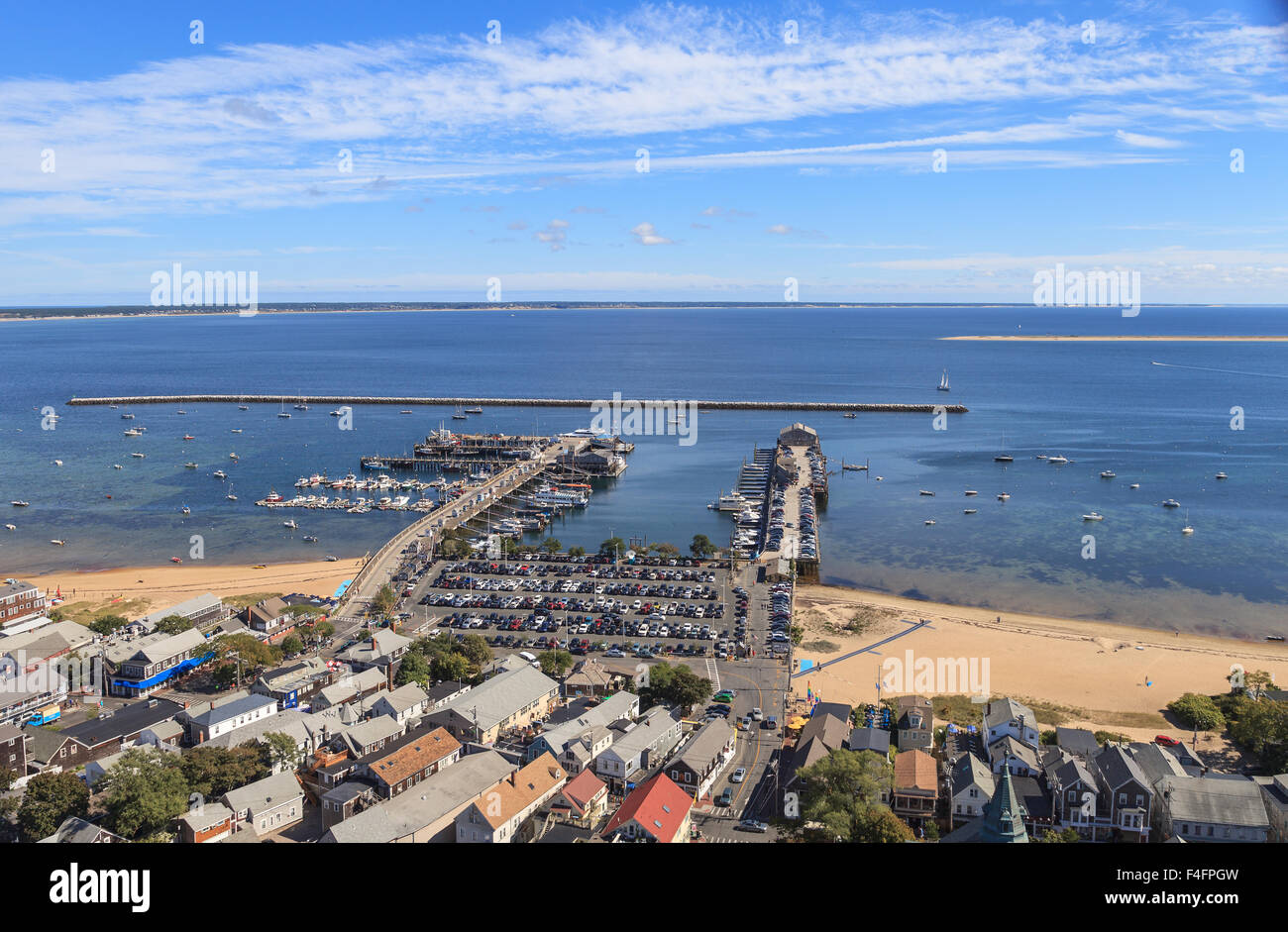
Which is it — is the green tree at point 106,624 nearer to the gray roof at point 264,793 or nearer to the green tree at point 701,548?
the gray roof at point 264,793

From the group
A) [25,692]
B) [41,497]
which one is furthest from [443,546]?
[41,497]

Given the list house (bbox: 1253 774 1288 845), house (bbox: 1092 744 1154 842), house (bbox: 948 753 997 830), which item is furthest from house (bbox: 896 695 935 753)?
house (bbox: 1253 774 1288 845)

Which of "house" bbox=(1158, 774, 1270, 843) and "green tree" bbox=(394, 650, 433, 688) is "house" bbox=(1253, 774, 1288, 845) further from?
"green tree" bbox=(394, 650, 433, 688)

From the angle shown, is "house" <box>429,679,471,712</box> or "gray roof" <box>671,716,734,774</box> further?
"house" <box>429,679,471,712</box>

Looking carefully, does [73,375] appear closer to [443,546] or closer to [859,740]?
[443,546]

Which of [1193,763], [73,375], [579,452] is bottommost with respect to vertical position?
[1193,763]

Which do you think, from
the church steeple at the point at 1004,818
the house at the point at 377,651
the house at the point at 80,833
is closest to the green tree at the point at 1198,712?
the church steeple at the point at 1004,818

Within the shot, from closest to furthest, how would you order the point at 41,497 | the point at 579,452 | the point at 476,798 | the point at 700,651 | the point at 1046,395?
the point at 476,798 → the point at 700,651 → the point at 41,497 → the point at 579,452 → the point at 1046,395
